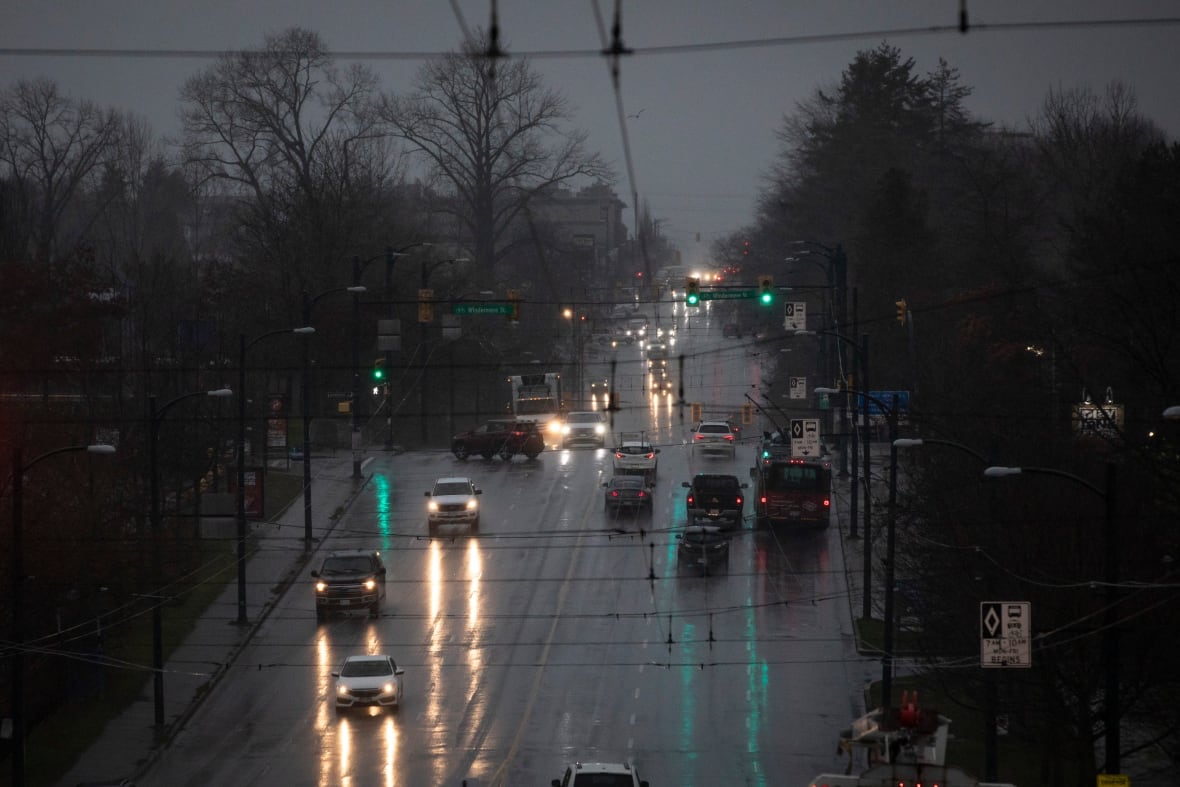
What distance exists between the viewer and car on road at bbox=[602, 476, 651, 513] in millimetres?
47062

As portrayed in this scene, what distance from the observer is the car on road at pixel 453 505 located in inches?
1752

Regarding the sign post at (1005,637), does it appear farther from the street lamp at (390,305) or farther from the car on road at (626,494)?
the street lamp at (390,305)

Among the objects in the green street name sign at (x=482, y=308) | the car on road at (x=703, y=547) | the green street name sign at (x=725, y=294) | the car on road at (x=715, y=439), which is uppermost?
the green street name sign at (x=725, y=294)

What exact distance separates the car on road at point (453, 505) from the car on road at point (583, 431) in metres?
14.3

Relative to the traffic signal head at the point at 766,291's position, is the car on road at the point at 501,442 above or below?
below

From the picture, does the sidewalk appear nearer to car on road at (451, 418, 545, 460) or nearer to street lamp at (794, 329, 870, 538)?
car on road at (451, 418, 545, 460)

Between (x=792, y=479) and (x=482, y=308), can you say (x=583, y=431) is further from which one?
(x=792, y=479)

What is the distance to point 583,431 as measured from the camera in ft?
196

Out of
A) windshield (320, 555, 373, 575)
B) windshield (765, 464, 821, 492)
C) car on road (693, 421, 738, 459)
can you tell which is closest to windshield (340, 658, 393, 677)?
windshield (320, 555, 373, 575)

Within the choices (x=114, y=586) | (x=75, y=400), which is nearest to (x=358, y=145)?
(x=75, y=400)

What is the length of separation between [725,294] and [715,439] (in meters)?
12.3

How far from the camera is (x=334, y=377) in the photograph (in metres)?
65.6

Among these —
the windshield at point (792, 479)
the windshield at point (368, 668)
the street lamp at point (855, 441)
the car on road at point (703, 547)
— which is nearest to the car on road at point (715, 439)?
the street lamp at point (855, 441)

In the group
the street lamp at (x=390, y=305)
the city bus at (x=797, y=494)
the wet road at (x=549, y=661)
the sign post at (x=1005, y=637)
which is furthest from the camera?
the street lamp at (x=390, y=305)
